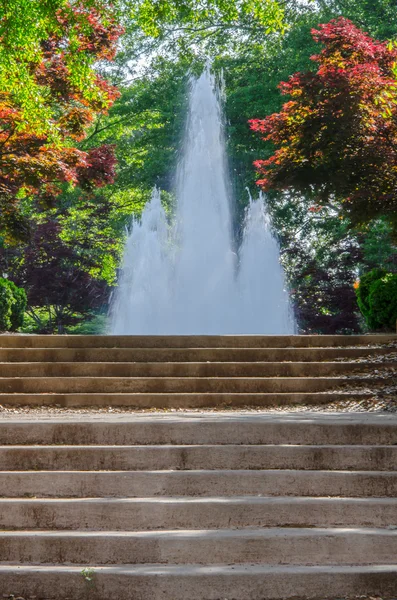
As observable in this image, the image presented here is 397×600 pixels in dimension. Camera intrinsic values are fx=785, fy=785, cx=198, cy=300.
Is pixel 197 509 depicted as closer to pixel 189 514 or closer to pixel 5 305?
pixel 189 514

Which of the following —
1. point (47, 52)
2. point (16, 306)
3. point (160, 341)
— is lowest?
point (160, 341)

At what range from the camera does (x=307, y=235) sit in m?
26.5

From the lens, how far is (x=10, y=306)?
15312 millimetres

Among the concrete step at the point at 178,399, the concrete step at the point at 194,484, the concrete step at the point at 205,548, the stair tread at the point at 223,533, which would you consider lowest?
the concrete step at the point at 205,548

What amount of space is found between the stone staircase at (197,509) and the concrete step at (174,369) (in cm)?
384

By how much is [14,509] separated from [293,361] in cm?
606

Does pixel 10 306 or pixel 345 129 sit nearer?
pixel 345 129

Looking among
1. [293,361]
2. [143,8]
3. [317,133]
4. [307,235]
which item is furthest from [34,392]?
[307,235]

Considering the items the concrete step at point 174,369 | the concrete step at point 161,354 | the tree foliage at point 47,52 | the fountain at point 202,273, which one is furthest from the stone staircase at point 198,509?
the fountain at point 202,273

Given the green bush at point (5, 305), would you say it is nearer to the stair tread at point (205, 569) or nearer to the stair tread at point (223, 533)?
the stair tread at point (223, 533)

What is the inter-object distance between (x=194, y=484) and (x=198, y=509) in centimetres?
38

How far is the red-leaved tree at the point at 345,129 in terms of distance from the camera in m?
13.1

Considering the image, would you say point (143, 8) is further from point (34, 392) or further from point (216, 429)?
point (216, 429)

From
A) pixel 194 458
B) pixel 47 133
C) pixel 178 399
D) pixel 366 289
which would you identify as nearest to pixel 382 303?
pixel 366 289
